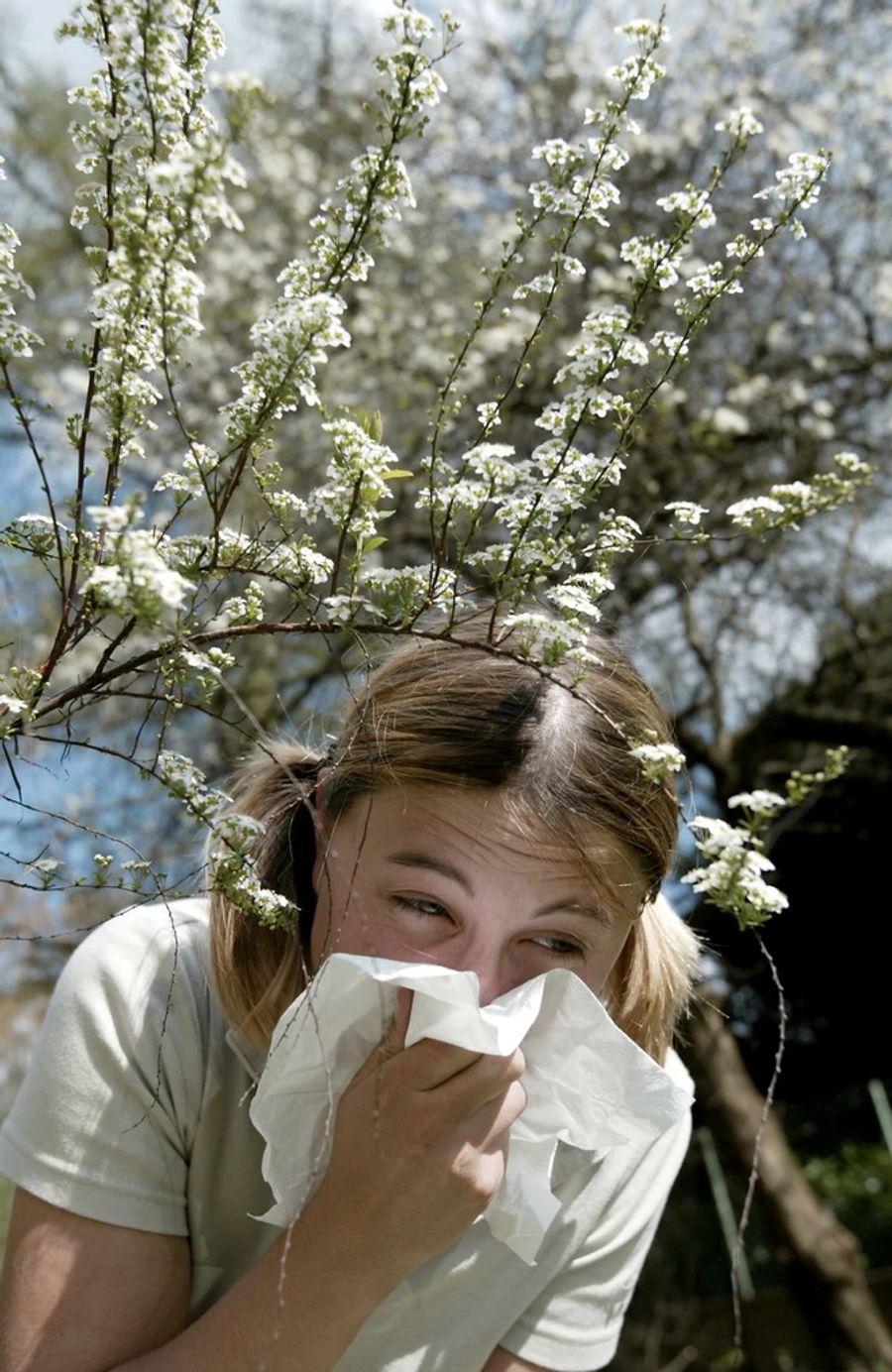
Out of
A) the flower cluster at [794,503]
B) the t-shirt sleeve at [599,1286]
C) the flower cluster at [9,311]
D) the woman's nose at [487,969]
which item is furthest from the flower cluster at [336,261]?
the t-shirt sleeve at [599,1286]

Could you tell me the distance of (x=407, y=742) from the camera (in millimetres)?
1802

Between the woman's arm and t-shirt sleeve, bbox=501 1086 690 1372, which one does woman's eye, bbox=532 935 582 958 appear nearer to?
the woman's arm

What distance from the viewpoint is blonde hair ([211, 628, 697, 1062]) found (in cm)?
179

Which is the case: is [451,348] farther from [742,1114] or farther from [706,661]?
[742,1114]

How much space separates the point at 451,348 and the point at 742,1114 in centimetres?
335

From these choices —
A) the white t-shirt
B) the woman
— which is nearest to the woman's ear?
the woman

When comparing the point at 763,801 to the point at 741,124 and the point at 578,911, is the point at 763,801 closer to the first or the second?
the point at 578,911

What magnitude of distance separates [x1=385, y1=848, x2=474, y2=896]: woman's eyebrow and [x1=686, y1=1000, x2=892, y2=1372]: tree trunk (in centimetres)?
385

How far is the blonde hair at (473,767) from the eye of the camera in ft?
5.88

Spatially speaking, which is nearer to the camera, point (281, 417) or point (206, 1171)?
point (281, 417)

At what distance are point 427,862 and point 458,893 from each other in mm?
55

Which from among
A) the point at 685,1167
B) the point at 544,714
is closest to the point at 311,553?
the point at 544,714

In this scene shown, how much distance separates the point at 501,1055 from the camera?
161 cm

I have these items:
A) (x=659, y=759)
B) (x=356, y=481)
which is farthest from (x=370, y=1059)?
(x=356, y=481)
